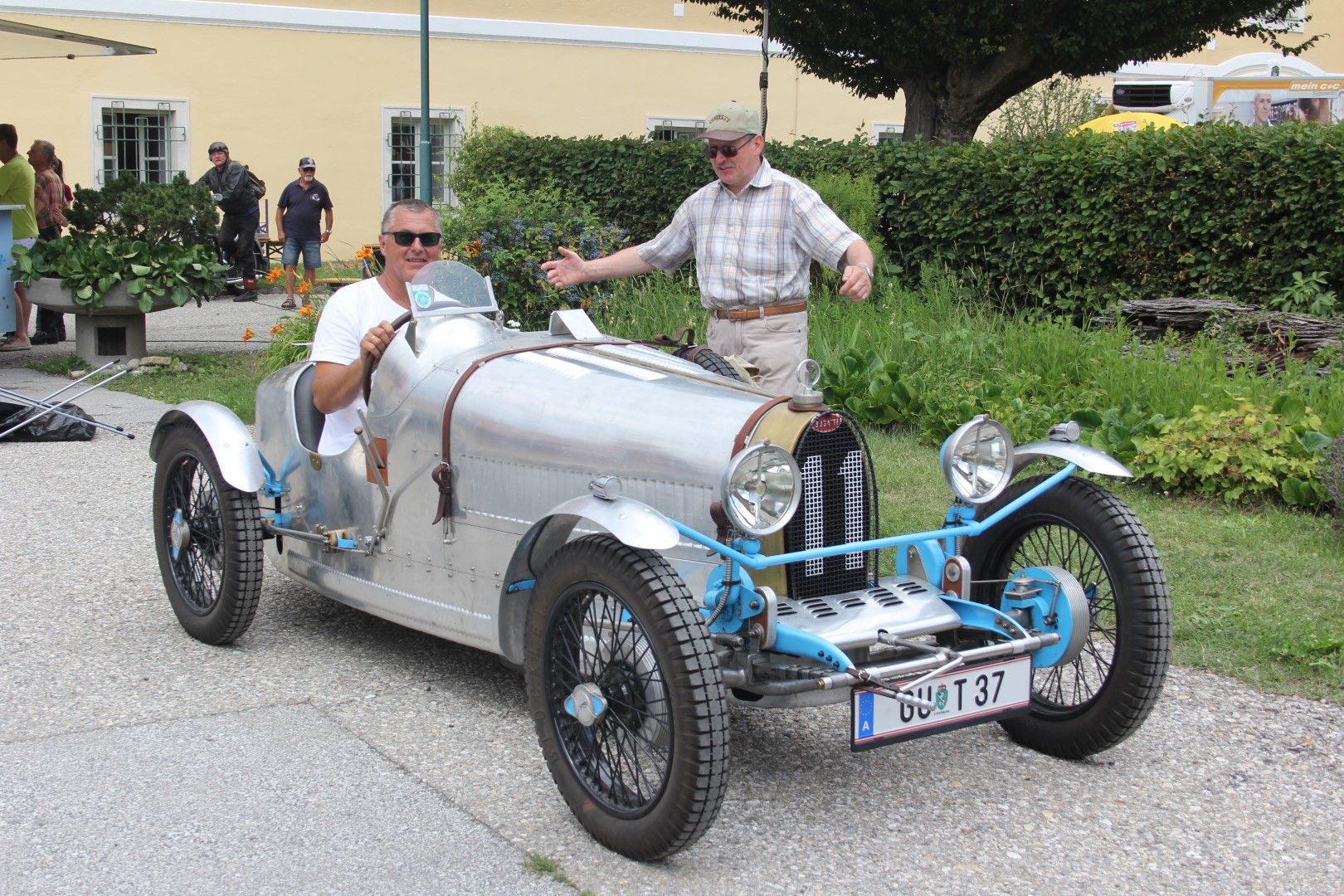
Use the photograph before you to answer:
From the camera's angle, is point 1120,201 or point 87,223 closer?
point 1120,201

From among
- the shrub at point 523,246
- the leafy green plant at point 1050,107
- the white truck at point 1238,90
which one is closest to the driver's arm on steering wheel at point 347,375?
the shrub at point 523,246

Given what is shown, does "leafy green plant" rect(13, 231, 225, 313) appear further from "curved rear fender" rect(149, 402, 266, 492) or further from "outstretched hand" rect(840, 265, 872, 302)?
"outstretched hand" rect(840, 265, 872, 302)

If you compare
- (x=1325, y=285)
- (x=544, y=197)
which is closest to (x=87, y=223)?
(x=544, y=197)

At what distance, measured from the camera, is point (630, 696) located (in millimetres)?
3377

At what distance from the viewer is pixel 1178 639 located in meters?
4.92

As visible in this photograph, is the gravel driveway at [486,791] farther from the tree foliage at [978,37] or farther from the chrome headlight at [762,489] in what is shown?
the tree foliage at [978,37]

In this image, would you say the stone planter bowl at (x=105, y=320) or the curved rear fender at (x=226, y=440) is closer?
the curved rear fender at (x=226, y=440)

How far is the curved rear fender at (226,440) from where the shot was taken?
473 cm

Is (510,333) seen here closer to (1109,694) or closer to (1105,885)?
(1109,694)

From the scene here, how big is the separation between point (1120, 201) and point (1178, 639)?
6368mm

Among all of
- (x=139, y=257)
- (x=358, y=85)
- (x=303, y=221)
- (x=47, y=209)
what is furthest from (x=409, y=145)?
(x=139, y=257)

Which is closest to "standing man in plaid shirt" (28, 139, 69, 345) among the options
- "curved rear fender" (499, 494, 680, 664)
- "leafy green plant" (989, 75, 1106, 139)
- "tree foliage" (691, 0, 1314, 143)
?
"tree foliage" (691, 0, 1314, 143)

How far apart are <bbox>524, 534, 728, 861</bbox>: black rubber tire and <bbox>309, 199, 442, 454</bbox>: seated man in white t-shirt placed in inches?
58.1

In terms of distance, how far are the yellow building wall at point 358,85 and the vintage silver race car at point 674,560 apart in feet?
55.7
